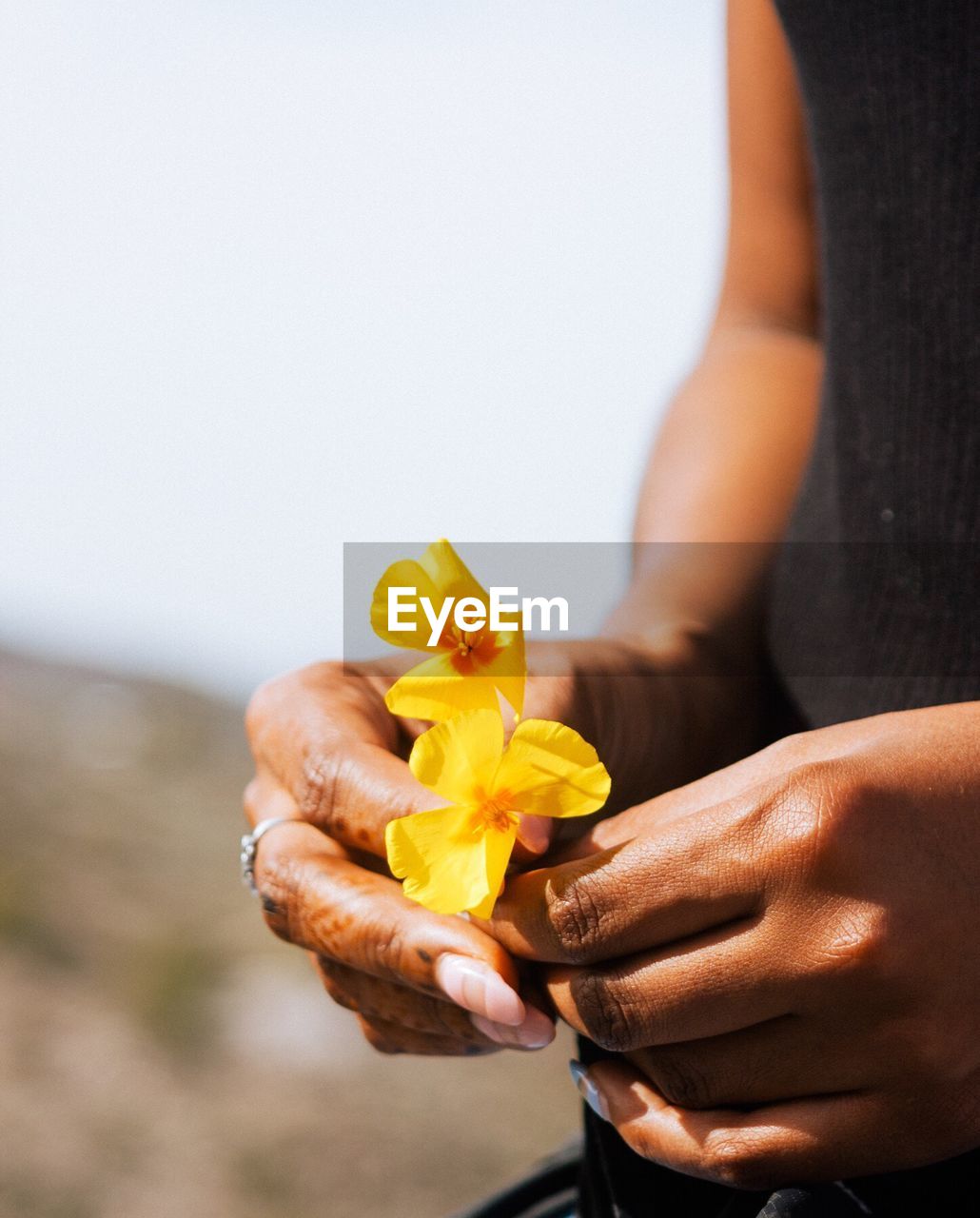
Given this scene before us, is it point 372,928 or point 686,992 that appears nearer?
point 686,992

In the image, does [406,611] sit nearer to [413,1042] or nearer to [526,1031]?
[526,1031]

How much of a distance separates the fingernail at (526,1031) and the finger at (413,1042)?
0.05m

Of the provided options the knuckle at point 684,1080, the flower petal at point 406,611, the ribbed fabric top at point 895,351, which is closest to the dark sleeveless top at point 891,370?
the ribbed fabric top at point 895,351

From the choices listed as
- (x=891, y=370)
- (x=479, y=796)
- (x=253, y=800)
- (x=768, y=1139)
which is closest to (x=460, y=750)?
(x=479, y=796)

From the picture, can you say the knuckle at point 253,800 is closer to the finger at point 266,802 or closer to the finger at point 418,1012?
the finger at point 266,802

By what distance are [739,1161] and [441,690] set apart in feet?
0.88

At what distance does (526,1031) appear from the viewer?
666 millimetres

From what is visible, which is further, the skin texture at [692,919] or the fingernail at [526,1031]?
the fingernail at [526,1031]

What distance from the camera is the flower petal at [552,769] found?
568 millimetres

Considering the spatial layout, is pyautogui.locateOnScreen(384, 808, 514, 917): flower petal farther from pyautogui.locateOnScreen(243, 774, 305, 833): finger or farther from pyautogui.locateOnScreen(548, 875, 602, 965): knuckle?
pyautogui.locateOnScreen(243, 774, 305, 833): finger

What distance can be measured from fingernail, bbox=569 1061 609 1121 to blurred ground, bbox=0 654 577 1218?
2336 mm

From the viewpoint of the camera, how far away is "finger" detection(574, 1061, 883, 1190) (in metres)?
Result: 0.57

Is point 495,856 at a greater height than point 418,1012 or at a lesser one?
greater

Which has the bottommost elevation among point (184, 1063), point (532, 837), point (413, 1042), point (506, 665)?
point (184, 1063)
